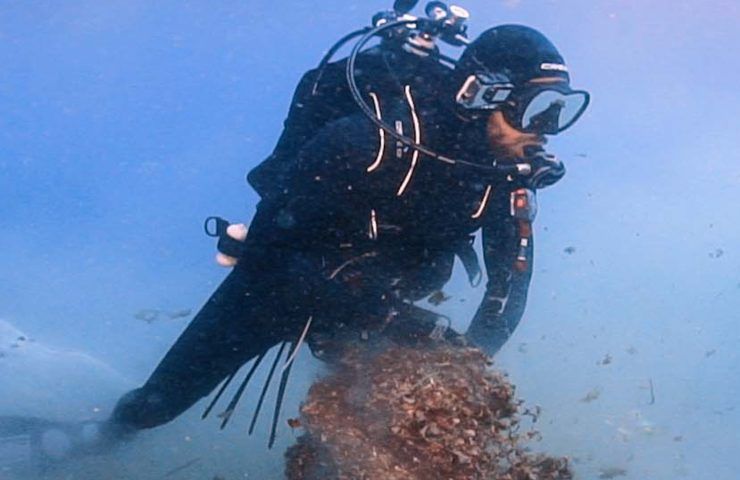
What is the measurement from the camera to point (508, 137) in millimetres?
4605

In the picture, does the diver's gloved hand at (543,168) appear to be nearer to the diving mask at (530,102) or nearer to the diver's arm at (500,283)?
the diving mask at (530,102)

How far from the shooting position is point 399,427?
12.8 feet

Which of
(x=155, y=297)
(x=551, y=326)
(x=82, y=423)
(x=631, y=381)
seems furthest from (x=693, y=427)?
(x=82, y=423)

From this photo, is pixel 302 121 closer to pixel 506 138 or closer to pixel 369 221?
pixel 369 221

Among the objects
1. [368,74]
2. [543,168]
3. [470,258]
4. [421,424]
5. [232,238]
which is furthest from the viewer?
[232,238]

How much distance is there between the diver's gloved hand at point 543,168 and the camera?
4.42 metres

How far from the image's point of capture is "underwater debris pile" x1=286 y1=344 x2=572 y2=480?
12.7 feet

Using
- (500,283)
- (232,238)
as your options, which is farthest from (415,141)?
(232,238)

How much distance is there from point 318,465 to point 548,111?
109 inches

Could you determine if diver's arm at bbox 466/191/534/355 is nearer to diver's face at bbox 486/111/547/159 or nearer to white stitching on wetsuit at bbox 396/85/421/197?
diver's face at bbox 486/111/547/159

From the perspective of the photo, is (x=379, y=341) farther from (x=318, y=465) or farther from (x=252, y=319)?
(x=252, y=319)

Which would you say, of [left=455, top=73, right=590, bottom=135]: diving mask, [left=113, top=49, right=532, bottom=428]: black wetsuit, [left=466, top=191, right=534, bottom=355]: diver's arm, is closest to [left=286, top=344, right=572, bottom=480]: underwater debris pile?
[left=113, top=49, right=532, bottom=428]: black wetsuit

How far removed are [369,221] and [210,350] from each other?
2.10 m

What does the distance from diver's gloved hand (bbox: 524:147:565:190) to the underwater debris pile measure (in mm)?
1186
